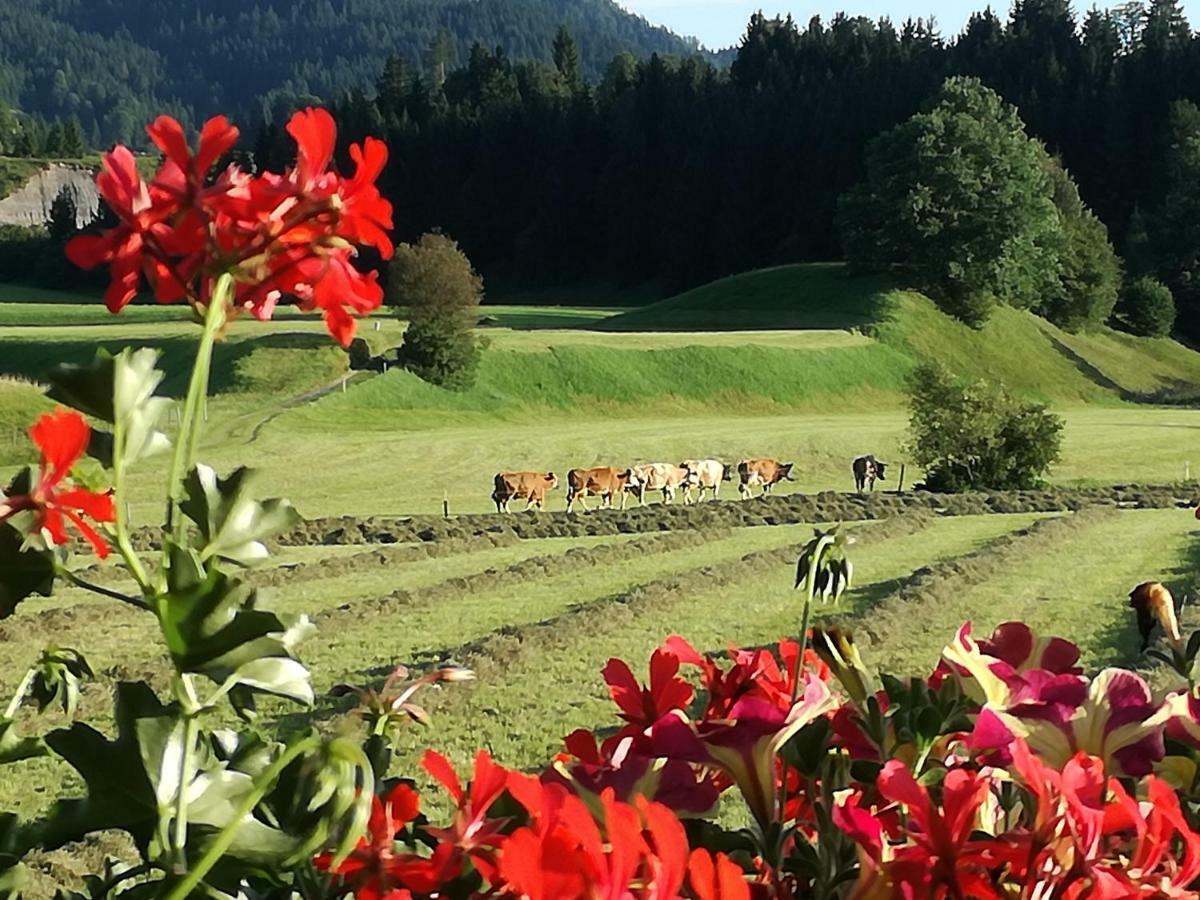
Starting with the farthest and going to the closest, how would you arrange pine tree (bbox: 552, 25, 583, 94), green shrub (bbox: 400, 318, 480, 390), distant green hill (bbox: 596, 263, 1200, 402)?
pine tree (bbox: 552, 25, 583, 94)
distant green hill (bbox: 596, 263, 1200, 402)
green shrub (bbox: 400, 318, 480, 390)

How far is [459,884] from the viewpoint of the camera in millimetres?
1156

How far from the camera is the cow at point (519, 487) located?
1978cm

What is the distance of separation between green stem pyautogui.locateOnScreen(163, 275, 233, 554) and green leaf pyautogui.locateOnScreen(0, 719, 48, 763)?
391 millimetres

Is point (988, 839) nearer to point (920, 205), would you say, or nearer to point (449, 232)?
point (920, 205)

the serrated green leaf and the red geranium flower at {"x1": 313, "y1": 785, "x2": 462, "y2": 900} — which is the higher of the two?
the serrated green leaf

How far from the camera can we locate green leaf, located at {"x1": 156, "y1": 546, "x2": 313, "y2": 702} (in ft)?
3.17

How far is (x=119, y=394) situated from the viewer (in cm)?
100

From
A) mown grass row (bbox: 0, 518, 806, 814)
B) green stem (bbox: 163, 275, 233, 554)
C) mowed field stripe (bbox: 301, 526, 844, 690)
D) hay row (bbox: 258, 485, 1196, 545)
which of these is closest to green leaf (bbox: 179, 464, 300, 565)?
green stem (bbox: 163, 275, 233, 554)

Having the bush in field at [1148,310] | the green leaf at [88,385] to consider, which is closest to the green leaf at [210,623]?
the green leaf at [88,385]

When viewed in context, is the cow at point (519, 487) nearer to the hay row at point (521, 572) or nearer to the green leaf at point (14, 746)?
the hay row at point (521, 572)

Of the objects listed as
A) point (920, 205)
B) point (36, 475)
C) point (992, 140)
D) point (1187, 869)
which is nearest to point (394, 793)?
point (36, 475)

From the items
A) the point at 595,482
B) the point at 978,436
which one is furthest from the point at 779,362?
the point at 595,482

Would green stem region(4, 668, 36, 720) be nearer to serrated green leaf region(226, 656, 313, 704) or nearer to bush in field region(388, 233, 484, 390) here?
serrated green leaf region(226, 656, 313, 704)

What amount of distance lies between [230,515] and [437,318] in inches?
1230
